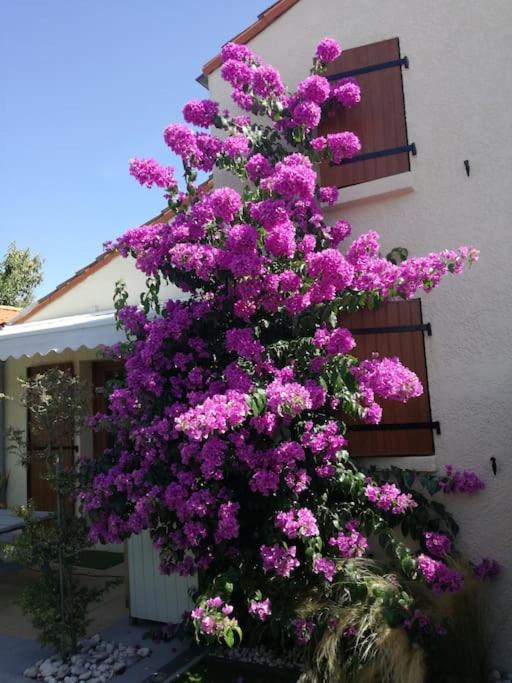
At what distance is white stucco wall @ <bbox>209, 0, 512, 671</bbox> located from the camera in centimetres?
543

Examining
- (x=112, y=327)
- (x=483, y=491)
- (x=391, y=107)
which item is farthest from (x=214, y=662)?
(x=391, y=107)

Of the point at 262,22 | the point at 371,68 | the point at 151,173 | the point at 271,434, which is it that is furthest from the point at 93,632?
the point at 262,22

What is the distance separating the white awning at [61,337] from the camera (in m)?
7.62

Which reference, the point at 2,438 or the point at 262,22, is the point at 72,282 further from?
the point at 262,22

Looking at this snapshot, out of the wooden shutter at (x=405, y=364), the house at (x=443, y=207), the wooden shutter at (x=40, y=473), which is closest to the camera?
the house at (x=443, y=207)

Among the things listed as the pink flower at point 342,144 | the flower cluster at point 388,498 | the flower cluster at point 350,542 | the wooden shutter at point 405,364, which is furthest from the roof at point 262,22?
the flower cluster at point 350,542

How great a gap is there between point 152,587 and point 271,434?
3058 mm

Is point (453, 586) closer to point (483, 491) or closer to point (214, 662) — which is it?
point (483, 491)

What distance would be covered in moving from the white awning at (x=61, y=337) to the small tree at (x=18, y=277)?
75.2ft

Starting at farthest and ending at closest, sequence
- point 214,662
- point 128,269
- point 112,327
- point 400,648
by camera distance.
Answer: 1. point 128,269
2. point 112,327
3. point 214,662
4. point 400,648

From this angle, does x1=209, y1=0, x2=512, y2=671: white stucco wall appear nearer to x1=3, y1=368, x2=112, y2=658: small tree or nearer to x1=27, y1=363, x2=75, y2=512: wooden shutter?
x1=3, y1=368, x2=112, y2=658: small tree

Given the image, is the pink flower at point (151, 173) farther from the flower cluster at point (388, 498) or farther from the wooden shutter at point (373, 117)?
the flower cluster at point (388, 498)

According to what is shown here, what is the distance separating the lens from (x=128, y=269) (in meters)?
11.7

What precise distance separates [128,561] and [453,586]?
3.87m
